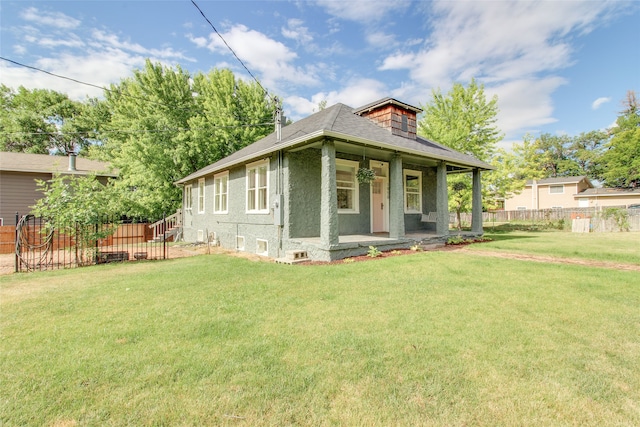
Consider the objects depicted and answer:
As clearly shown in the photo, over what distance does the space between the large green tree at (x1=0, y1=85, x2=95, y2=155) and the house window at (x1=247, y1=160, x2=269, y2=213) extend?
22.1 meters

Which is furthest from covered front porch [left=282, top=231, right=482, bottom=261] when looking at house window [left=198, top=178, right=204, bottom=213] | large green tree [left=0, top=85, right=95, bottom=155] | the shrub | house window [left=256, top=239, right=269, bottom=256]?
large green tree [left=0, top=85, right=95, bottom=155]

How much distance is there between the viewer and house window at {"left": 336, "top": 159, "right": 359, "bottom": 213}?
9.88m

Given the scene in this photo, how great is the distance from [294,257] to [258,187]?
3343 millimetres

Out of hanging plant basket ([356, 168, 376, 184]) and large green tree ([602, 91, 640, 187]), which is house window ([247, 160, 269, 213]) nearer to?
hanging plant basket ([356, 168, 376, 184])

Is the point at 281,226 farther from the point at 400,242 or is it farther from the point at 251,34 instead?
the point at 251,34

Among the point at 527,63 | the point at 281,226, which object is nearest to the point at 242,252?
the point at 281,226

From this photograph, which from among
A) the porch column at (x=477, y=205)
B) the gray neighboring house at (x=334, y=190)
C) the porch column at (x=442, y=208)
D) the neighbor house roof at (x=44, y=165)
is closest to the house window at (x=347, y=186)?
the gray neighboring house at (x=334, y=190)

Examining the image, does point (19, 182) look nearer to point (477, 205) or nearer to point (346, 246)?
point (346, 246)

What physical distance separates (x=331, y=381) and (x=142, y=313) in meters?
3.02

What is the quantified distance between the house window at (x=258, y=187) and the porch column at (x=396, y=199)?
3981 millimetres

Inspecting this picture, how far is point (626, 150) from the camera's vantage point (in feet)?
109

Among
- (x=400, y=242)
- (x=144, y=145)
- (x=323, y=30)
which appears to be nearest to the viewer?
(x=400, y=242)

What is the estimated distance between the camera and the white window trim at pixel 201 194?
14516mm

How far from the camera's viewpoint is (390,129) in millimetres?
10414
